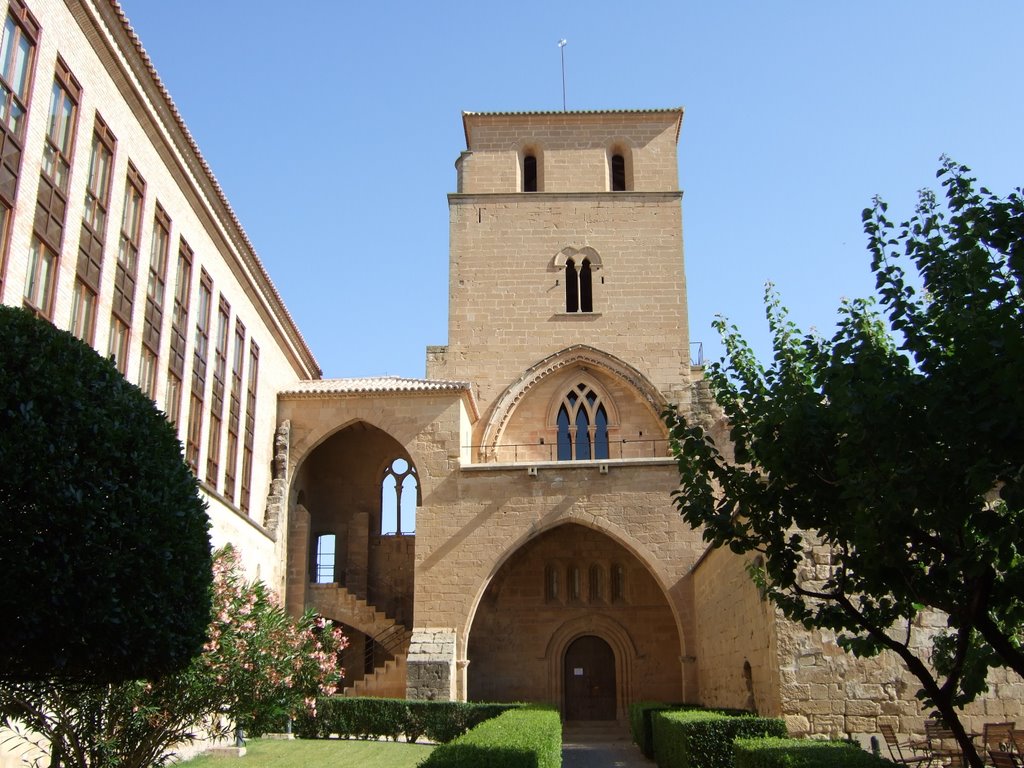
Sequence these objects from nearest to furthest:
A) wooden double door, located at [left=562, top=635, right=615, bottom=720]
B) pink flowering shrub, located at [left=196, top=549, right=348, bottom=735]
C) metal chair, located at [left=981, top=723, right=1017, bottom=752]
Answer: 1. pink flowering shrub, located at [left=196, top=549, right=348, bottom=735]
2. metal chair, located at [left=981, top=723, right=1017, bottom=752]
3. wooden double door, located at [left=562, top=635, right=615, bottom=720]

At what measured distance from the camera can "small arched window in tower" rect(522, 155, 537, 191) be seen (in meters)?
30.2

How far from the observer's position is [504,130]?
97.9ft

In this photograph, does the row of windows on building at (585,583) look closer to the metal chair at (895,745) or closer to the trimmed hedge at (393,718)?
the trimmed hedge at (393,718)

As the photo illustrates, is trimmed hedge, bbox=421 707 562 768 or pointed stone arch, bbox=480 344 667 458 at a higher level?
pointed stone arch, bbox=480 344 667 458

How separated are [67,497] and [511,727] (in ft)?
21.1

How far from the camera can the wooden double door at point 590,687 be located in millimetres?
25812

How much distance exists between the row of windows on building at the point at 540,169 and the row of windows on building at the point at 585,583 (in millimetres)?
10562

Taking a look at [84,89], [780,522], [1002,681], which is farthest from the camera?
[84,89]

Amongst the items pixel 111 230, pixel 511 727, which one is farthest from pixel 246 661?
A: pixel 111 230

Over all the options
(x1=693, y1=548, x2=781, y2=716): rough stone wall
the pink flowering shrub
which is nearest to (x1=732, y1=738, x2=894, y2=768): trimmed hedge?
(x1=693, y1=548, x2=781, y2=716): rough stone wall

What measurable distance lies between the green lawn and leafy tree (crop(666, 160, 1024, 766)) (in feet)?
28.6

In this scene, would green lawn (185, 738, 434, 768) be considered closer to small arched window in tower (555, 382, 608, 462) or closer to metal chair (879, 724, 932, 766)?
metal chair (879, 724, 932, 766)

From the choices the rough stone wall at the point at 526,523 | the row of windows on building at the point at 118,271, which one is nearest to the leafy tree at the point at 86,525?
the row of windows on building at the point at 118,271

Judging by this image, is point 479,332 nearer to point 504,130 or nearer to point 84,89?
point 504,130
